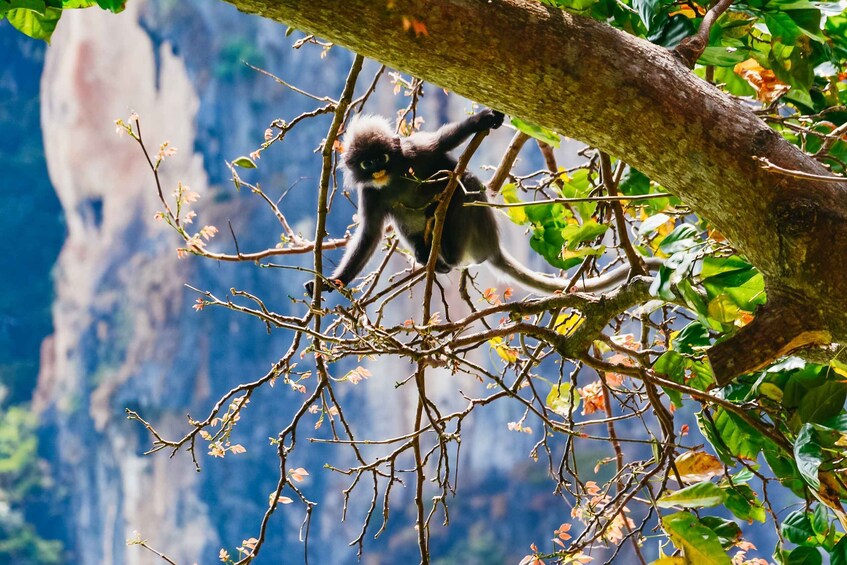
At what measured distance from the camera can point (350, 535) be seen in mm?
13492

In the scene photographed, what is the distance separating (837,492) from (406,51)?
0.82 meters

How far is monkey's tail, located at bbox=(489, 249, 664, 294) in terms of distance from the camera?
6.18 feet

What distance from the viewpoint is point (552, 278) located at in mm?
2283

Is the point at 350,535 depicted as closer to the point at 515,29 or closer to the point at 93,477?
the point at 93,477

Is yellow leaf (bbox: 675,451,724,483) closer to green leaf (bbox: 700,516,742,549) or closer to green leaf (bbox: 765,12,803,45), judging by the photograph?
green leaf (bbox: 700,516,742,549)

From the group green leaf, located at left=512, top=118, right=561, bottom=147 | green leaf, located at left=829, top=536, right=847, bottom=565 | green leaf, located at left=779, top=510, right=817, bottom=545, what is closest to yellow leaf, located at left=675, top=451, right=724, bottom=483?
green leaf, located at left=779, top=510, right=817, bottom=545

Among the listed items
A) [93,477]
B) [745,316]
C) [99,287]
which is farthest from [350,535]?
[745,316]

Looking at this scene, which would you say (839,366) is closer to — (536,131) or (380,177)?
(536,131)

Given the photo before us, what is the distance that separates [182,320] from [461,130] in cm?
1318

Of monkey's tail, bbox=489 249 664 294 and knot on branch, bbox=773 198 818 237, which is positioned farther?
monkey's tail, bbox=489 249 664 294

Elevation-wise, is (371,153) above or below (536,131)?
above

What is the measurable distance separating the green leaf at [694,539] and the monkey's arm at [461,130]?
3.49ft

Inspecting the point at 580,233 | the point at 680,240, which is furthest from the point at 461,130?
the point at 680,240

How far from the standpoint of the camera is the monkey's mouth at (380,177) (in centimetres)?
237
